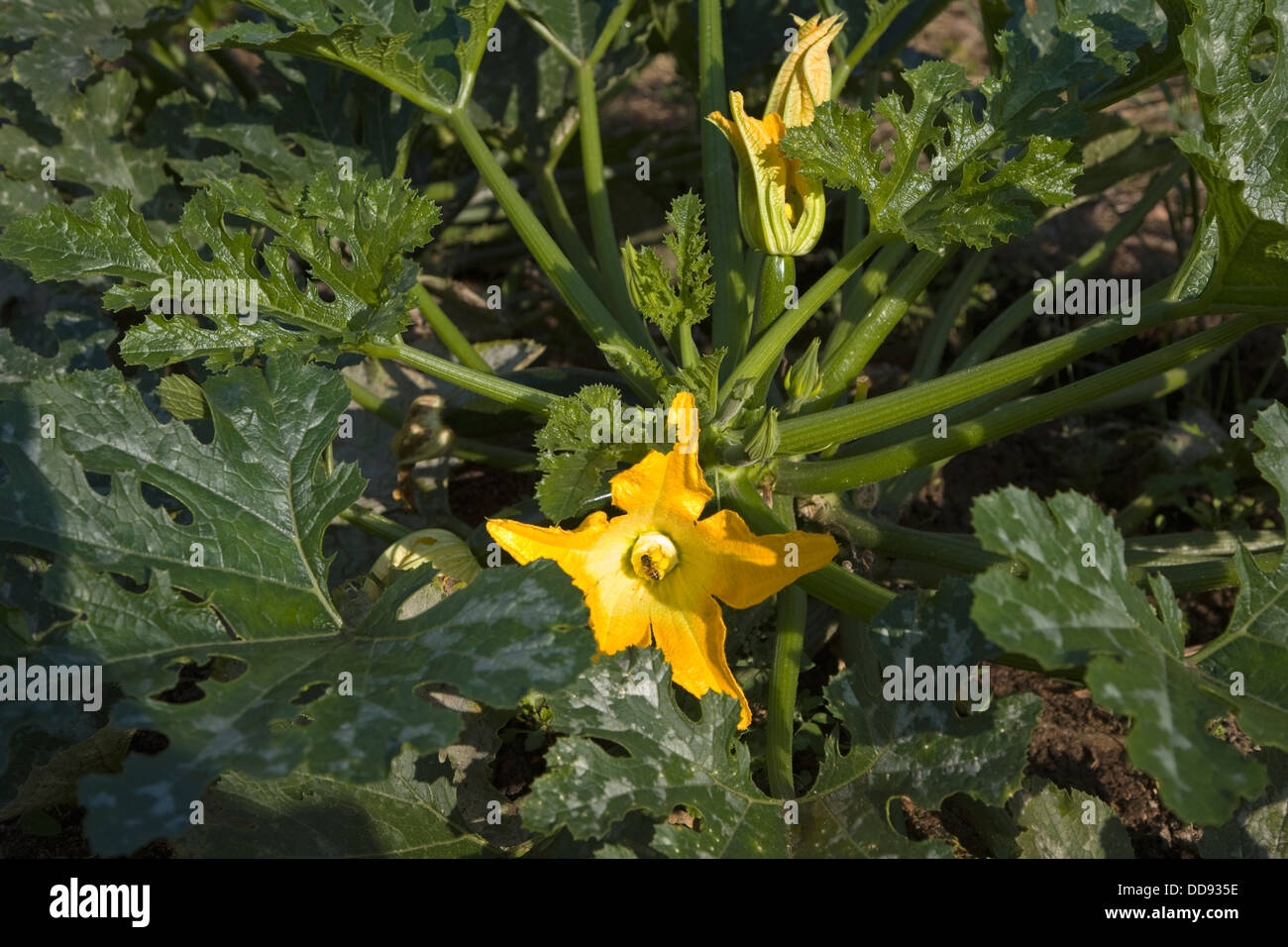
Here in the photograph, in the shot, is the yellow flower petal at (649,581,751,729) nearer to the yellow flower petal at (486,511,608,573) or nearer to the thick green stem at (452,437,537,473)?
the yellow flower petal at (486,511,608,573)

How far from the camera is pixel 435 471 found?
2426 mm

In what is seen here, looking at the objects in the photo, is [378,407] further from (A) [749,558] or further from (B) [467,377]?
(A) [749,558]

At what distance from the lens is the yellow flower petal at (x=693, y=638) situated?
5.32 feet

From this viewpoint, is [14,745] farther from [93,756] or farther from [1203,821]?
[1203,821]

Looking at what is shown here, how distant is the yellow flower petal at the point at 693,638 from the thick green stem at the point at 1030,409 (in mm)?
362

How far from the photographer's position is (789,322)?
1.83 m

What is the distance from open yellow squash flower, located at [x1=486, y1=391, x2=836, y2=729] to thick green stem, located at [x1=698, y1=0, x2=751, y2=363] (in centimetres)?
46

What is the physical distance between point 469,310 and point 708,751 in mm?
1738

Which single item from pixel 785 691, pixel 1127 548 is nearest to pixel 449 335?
pixel 785 691

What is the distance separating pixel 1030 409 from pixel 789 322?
41 centimetres

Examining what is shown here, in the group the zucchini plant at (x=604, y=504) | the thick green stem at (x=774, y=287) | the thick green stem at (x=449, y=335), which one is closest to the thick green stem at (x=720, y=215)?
the zucchini plant at (x=604, y=504)

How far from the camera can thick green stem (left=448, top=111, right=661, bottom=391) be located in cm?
197

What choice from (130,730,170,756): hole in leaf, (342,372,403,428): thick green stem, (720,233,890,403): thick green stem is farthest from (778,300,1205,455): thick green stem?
(130,730,170,756): hole in leaf
